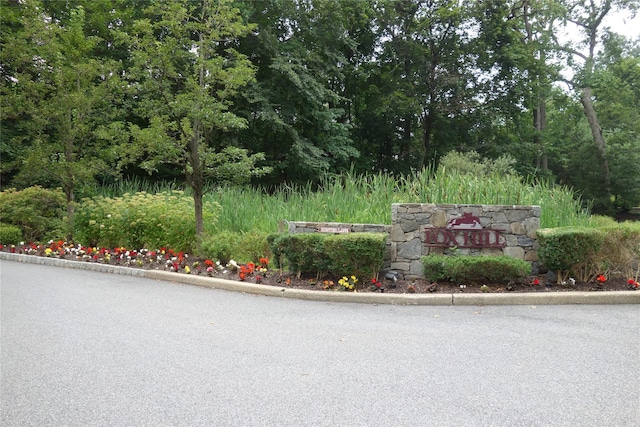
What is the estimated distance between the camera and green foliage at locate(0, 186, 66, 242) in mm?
12445

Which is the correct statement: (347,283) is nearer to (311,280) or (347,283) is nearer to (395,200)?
(311,280)

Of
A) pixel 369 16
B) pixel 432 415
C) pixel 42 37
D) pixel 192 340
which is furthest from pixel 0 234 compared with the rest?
pixel 369 16

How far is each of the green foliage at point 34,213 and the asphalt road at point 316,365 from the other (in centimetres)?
775

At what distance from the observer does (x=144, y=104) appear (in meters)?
8.93

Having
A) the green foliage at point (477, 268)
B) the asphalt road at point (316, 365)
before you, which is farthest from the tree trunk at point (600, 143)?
the asphalt road at point (316, 365)

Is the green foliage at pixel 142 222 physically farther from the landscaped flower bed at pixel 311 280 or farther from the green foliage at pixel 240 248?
the green foliage at pixel 240 248

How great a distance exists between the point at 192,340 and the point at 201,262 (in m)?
4.46

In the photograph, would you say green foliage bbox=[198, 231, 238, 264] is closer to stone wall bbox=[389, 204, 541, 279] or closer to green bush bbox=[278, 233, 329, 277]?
green bush bbox=[278, 233, 329, 277]

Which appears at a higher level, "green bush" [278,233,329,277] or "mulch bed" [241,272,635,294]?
"green bush" [278,233,329,277]

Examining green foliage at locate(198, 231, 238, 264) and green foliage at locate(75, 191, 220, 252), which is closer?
green foliage at locate(198, 231, 238, 264)

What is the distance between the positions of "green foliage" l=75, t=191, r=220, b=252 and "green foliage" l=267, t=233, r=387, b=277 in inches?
130

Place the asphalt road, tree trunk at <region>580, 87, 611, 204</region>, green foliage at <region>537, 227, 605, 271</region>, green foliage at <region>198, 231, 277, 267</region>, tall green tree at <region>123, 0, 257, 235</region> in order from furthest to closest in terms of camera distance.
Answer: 1. tree trunk at <region>580, 87, 611, 204</region>
2. tall green tree at <region>123, 0, 257, 235</region>
3. green foliage at <region>198, 231, 277, 267</region>
4. green foliage at <region>537, 227, 605, 271</region>
5. the asphalt road

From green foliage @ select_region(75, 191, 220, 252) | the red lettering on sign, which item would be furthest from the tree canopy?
→ the red lettering on sign

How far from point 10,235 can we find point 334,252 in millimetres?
10026
